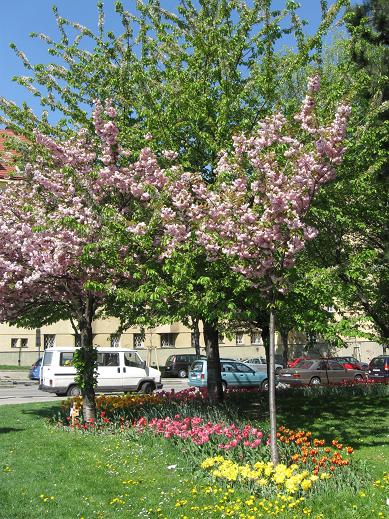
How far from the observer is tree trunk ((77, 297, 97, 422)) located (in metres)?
12.7

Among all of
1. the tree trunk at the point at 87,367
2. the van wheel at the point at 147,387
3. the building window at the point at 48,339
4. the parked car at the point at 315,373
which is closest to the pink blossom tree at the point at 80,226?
the tree trunk at the point at 87,367

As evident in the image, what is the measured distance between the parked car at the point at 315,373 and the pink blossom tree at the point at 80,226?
16.1m

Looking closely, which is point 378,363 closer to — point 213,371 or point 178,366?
point 178,366

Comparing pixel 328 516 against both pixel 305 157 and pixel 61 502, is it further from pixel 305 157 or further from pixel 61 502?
pixel 305 157

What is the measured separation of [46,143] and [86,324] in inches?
168

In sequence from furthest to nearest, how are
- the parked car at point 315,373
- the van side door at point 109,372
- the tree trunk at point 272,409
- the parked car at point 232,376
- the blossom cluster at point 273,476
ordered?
the parked car at point 315,373 → the parked car at point 232,376 → the van side door at point 109,372 → the tree trunk at point 272,409 → the blossom cluster at point 273,476

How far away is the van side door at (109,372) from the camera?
74.7 feet

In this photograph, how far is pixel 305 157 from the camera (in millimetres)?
7508

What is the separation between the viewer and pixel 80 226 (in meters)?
9.68

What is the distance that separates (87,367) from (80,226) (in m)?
4.39

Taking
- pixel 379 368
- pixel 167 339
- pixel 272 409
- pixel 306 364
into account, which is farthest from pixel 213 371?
pixel 167 339

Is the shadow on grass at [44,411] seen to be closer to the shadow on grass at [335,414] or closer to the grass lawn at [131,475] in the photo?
the grass lawn at [131,475]

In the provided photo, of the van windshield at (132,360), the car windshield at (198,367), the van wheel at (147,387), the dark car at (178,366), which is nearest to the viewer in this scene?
the van wheel at (147,387)

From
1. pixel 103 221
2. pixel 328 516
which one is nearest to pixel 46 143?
pixel 103 221
